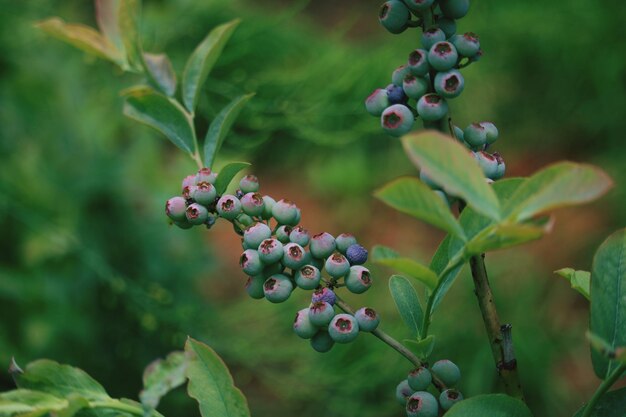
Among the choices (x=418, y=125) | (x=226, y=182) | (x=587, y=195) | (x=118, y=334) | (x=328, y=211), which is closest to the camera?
(x=587, y=195)

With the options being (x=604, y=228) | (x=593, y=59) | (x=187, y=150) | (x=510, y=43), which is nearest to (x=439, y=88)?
(x=187, y=150)

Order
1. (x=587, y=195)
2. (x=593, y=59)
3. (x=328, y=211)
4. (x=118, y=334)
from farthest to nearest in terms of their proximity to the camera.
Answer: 1. (x=328, y=211)
2. (x=593, y=59)
3. (x=118, y=334)
4. (x=587, y=195)

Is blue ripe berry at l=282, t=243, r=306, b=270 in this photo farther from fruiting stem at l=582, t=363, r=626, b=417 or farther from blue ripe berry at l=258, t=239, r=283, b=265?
fruiting stem at l=582, t=363, r=626, b=417

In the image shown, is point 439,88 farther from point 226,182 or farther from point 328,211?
point 328,211

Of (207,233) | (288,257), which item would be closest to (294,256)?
(288,257)

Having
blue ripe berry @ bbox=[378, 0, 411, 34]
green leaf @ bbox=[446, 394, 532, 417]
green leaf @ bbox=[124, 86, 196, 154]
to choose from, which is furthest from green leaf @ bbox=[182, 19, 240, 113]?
green leaf @ bbox=[446, 394, 532, 417]

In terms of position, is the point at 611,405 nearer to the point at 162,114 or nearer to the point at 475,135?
the point at 475,135

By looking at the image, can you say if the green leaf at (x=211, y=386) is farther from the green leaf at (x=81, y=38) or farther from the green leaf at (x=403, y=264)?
the green leaf at (x=81, y=38)
